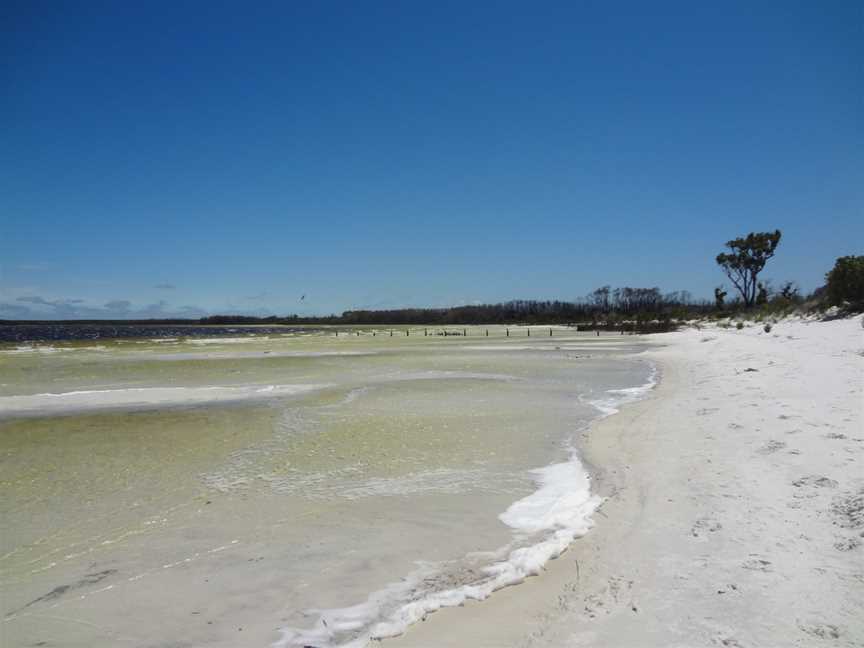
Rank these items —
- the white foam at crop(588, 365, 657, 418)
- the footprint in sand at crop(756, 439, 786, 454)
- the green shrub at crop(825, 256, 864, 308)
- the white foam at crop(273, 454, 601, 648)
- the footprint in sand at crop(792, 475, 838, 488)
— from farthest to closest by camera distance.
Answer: the green shrub at crop(825, 256, 864, 308)
the white foam at crop(588, 365, 657, 418)
the footprint in sand at crop(756, 439, 786, 454)
the footprint in sand at crop(792, 475, 838, 488)
the white foam at crop(273, 454, 601, 648)

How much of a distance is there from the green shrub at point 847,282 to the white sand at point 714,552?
76.2 feet

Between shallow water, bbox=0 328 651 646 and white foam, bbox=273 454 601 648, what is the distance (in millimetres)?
18

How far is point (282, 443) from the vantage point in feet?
30.0

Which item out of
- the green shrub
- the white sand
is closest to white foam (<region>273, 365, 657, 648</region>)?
the white sand

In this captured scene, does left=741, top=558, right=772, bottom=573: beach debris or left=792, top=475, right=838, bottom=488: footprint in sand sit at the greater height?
left=792, top=475, right=838, bottom=488: footprint in sand

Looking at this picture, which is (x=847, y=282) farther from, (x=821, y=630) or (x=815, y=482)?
(x=821, y=630)

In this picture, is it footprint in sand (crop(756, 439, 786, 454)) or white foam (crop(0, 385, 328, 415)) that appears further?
white foam (crop(0, 385, 328, 415))

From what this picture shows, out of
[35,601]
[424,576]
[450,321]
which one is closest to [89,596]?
[35,601]

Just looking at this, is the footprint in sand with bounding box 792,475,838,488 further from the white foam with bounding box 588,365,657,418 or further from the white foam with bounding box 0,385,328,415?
the white foam with bounding box 0,385,328,415

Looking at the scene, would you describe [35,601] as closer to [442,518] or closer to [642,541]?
[442,518]

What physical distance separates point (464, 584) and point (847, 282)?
31.0 metres

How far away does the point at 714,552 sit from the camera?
3.97m

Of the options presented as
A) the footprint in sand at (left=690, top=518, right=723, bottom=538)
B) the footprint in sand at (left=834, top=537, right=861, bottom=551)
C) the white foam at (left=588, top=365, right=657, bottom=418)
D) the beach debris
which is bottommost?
the white foam at (left=588, top=365, right=657, bottom=418)

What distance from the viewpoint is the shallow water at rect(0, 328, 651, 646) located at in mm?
3746
